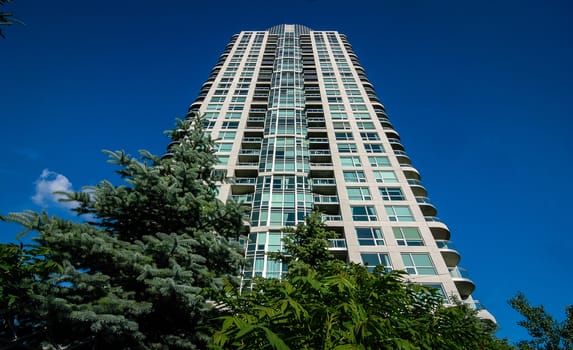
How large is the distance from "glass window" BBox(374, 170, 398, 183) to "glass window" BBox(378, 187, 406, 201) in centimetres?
104

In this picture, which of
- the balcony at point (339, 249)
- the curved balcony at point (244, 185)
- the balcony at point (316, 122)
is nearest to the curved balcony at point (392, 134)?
the balcony at point (316, 122)

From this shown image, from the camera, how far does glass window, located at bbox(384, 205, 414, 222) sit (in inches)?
968

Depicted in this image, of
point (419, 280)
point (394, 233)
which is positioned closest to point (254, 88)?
point (394, 233)

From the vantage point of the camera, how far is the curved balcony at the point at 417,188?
90.9ft

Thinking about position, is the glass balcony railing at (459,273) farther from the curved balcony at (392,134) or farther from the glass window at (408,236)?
the curved balcony at (392,134)

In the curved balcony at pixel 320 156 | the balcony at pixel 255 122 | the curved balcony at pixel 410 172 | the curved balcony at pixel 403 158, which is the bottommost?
the curved balcony at pixel 410 172

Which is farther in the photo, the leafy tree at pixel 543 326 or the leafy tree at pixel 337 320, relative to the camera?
the leafy tree at pixel 543 326

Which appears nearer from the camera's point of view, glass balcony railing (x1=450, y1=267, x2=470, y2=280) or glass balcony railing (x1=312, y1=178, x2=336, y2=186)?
glass balcony railing (x1=450, y1=267, x2=470, y2=280)

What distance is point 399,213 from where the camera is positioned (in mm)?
24984

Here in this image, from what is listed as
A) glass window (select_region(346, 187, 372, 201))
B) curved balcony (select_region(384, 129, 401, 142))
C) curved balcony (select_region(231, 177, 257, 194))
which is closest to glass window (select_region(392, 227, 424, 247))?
Result: glass window (select_region(346, 187, 372, 201))

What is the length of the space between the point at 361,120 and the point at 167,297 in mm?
32088

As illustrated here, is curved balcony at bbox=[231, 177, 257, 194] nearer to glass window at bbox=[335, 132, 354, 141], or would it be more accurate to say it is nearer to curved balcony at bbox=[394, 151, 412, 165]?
glass window at bbox=[335, 132, 354, 141]

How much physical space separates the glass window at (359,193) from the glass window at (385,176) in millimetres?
1958

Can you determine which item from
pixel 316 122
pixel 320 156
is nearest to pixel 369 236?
pixel 320 156
